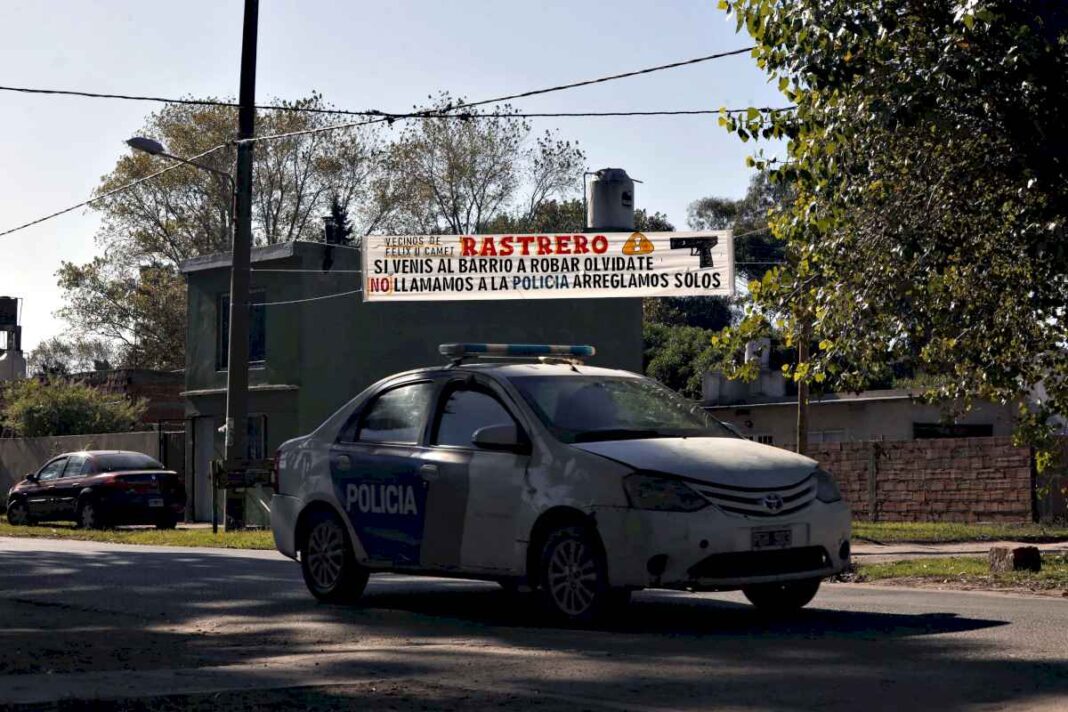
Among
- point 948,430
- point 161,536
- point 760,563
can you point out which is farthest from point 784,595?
point 948,430

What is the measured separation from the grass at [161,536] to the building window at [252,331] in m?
6.69

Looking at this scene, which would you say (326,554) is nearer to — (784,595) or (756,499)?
(784,595)

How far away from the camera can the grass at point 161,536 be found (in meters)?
22.4

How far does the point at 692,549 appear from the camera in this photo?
9344mm

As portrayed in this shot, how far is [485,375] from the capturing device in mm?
10930

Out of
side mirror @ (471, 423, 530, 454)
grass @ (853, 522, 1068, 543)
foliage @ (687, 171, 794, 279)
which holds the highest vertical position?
foliage @ (687, 171, 794, 279)

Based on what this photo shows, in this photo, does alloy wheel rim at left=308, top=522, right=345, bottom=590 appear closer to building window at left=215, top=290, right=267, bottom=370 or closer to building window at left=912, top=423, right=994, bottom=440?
building window at left=215, top=290, right=267, bottom=370

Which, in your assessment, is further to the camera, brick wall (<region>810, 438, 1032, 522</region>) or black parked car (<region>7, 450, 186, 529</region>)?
black parked car (<region>7, 450, 186, 529</region>)

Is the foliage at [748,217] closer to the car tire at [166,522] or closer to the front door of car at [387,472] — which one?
the car tire at [166,522]

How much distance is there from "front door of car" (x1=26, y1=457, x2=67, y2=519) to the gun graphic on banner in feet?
40.4

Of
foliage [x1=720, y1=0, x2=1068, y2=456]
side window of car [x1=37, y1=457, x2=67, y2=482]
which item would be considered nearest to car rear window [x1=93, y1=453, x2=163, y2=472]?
side window of car [x1=37, y1=457, x2=67, y2=482]

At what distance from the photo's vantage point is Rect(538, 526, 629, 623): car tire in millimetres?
9672

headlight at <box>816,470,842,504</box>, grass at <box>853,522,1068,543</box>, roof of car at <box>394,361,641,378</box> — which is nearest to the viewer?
headlight at <box>816,470,842,504</box>

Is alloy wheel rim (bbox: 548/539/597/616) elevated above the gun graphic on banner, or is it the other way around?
the gun graphic on banner
